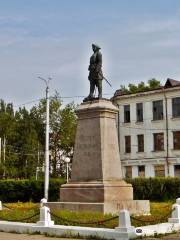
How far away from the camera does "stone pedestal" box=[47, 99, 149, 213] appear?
1962 cm

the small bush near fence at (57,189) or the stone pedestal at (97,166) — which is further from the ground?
the stone pedestal at (97,166)

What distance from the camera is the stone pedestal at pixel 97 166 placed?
19625 millimetres

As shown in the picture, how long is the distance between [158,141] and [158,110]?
10.4 ft

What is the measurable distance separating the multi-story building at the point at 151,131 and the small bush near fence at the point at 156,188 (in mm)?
15369

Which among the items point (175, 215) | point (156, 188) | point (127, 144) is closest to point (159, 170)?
point (127, 144)

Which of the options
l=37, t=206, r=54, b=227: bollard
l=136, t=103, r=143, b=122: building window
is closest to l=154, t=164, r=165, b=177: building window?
l=136, t=103, r=143, b=122: building window

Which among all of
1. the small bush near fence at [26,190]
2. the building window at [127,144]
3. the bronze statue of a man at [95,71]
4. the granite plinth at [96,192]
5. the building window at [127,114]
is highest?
the building window at [127,114]

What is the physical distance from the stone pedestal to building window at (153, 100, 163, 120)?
33701 millimetres

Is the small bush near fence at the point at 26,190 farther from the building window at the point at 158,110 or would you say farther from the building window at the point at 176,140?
the building window at the point at 158,110

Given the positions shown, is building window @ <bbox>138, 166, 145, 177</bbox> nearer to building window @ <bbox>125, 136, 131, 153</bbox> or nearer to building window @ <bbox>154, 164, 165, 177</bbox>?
building window @ <bbox>154, 164, 165, 177</bbox>

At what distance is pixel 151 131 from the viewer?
5516cm

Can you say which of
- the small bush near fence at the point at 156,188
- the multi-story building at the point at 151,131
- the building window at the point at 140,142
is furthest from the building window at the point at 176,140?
the small bush near fence at the point at 156,188

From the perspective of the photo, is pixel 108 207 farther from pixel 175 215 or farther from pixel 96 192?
pixel 175 215

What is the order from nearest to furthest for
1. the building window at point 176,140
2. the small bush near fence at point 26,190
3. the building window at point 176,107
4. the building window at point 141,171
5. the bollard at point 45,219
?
the bollard at point 45,219
the small bush near fence at point 26,190
the building window at point 176,140
the building window at point 176,107
the building window at point 141,171
